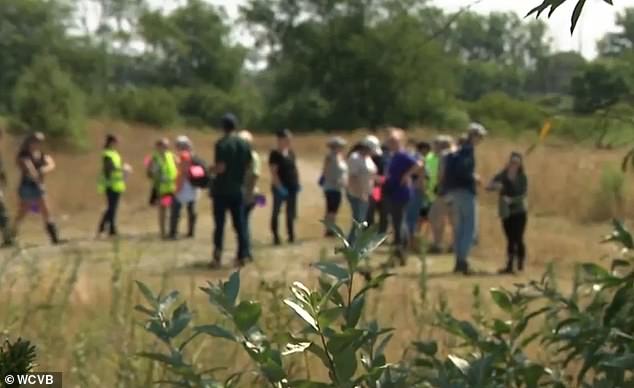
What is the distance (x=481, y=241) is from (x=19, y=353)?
48.9 feet

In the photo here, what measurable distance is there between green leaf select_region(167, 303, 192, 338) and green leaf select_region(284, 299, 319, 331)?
1.28 feet

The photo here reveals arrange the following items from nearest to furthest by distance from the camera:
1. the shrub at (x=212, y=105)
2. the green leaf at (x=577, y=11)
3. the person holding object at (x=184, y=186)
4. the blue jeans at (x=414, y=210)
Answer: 1. the green leaf at (x=577, y=11)
2. the blue jeans at (x=414, y=210)
3. the person holding object at (x=184, y=186)
4. the shrub at (x=212, y=105)

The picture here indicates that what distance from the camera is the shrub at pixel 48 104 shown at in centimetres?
4803

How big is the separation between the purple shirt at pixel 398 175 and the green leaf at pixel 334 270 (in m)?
11.5

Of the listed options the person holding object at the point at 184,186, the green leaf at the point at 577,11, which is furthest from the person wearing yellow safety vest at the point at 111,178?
the green leaf at the point at 577,11

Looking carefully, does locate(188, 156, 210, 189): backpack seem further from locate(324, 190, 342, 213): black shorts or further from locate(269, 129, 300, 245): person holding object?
locate(324, 190, 342, 213): black shorts

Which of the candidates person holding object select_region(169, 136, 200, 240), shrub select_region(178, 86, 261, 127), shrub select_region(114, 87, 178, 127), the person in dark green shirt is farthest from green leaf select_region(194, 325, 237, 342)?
shrub select_region(178, 86, 261, 127)

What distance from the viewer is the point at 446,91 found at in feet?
219

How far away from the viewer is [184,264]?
13.4m

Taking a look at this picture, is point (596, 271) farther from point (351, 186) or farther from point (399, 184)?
point (351, 186)

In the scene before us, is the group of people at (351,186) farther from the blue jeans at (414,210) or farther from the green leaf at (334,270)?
the green leaf at (334,270)

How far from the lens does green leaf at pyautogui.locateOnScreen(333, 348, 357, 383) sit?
217cm

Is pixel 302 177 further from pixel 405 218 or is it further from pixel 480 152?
pixel 405 218

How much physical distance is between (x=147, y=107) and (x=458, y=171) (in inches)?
2477
